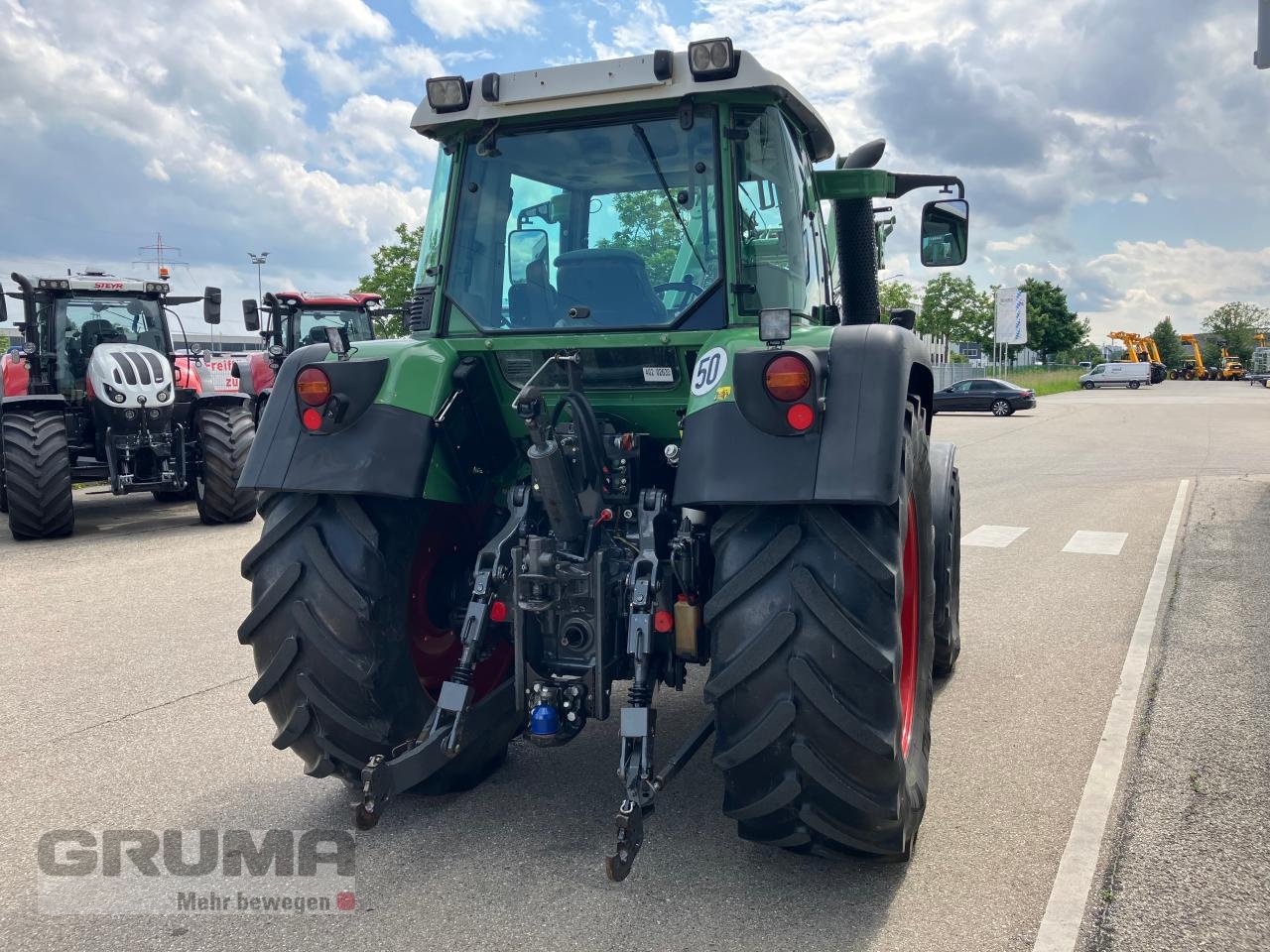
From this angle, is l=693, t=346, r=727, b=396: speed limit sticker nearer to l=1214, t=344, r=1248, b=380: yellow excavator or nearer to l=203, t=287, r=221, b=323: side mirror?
l=203, t=287, r=221, b=323: side mirror

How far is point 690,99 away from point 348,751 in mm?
2550

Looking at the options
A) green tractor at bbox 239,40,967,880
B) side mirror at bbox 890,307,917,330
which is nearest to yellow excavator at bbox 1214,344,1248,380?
side mirror at bbox 890,307,917,330

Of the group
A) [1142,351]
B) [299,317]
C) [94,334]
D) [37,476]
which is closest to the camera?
[37,476]

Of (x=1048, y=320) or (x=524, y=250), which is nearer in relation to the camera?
(x=524, y=250)

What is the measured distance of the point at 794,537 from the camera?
3033mm

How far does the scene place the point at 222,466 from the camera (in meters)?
11.2

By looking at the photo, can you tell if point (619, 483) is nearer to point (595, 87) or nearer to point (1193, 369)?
point (595, 87)

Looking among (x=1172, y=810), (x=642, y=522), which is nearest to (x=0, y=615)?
(x=642, y=522)

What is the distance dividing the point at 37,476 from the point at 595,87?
8.83 metres

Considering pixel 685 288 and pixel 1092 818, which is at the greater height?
pixel 685 288

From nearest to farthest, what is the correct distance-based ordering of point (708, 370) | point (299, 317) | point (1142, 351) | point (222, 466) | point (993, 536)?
point (708, 370), point (993, 536), point (222, 466), point (299, 317), point (1142, 351)

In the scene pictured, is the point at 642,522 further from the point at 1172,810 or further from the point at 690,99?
the point at 1172,810

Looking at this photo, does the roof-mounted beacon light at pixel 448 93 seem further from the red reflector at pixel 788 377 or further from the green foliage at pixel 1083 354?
the green foliage at pixel 1083 354

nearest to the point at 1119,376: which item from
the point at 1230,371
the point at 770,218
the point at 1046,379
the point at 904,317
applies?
the point at 1046,379
